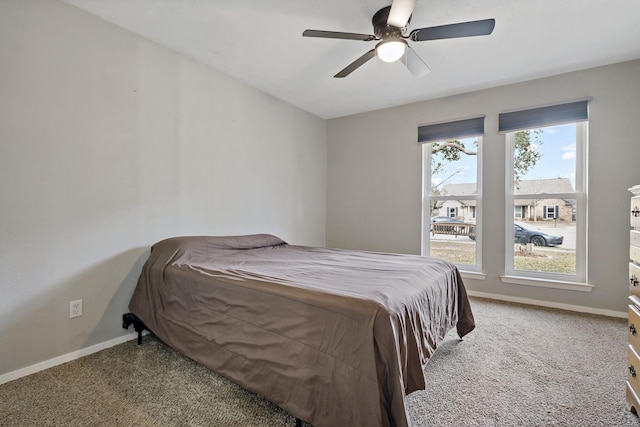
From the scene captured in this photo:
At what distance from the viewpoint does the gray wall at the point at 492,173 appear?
2.72m

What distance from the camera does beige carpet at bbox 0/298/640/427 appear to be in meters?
1.39

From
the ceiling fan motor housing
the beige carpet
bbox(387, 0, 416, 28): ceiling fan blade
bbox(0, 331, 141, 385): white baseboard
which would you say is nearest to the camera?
the beige carpet

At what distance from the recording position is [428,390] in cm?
162

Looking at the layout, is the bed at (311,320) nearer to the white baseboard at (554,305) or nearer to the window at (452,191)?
the white baseboard at (554,305)

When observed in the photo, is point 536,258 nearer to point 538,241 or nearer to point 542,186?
point 538,241

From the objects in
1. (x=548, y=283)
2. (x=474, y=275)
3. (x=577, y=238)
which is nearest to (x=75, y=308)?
(x=474, y=275)

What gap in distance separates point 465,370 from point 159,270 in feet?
7.26

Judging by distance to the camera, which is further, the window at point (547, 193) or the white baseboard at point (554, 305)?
the window at point (547, 193)

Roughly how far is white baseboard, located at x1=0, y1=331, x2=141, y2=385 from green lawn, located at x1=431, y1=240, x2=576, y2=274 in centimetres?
355

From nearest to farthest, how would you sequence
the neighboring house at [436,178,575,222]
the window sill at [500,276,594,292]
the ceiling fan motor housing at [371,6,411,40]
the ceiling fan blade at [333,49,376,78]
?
the ceiling fan motor housing at [371,6,411,40]
the ceiling fan blade at [333,49,376,78]
the window sill at [500,276,594,292]
the neighboring house at [436,178,575,222]

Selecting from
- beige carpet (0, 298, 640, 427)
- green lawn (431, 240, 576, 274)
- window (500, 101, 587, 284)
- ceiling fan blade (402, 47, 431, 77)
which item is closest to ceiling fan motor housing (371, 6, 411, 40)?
ceiling fan blade (402, 47, 431, 77)

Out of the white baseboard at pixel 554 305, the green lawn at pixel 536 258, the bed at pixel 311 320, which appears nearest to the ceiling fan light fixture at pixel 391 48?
the bed at pixel 311 320

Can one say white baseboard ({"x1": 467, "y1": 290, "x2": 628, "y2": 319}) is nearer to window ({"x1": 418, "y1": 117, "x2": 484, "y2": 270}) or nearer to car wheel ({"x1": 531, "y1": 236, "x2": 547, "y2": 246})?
window ({"x1": 418, "y1": 117, "x2": 484, "y2": 270})

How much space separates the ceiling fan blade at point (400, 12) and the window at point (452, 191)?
2063 mm
